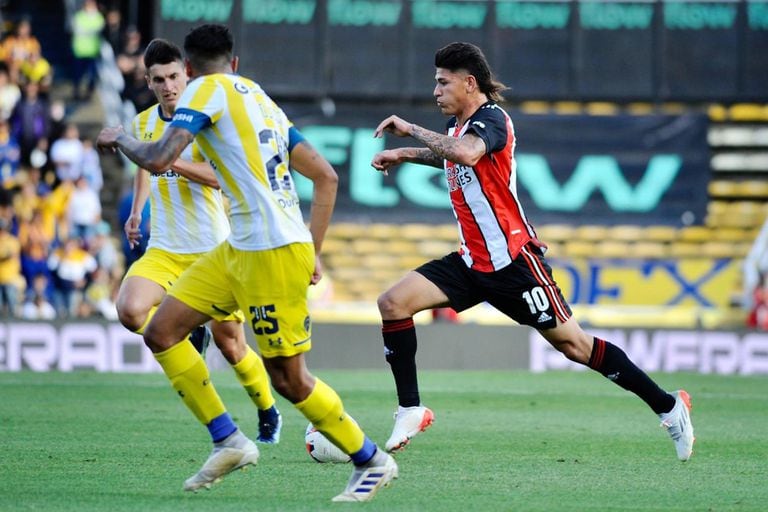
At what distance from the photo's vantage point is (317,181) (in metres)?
6.91

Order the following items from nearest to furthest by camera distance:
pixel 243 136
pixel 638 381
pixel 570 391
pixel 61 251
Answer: pixel 243 136, pixel 638 381, pixel 570 391, pixel 61 251

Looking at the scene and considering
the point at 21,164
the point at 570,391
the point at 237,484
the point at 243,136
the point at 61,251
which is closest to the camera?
the point at 243,136

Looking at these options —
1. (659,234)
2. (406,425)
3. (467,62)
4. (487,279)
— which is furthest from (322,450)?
(659,234)

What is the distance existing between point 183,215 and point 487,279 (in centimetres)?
200

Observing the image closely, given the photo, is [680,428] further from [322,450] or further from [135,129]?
[135,129]

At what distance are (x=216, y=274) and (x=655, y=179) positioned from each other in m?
15.8

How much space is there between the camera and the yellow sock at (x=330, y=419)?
6789 millimetres

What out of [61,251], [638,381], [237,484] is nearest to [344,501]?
[237,484]

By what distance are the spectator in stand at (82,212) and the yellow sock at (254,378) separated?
11354 millimetres

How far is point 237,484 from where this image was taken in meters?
7.50

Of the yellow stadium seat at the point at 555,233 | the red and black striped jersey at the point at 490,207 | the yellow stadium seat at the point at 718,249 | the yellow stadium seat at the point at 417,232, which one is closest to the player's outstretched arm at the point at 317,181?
the red and black striped jersey at the point at 490,207

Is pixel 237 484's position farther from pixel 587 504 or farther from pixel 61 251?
pixel 61 251

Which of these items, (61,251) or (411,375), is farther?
(61,251)

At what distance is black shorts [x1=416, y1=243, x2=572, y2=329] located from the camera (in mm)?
8680
